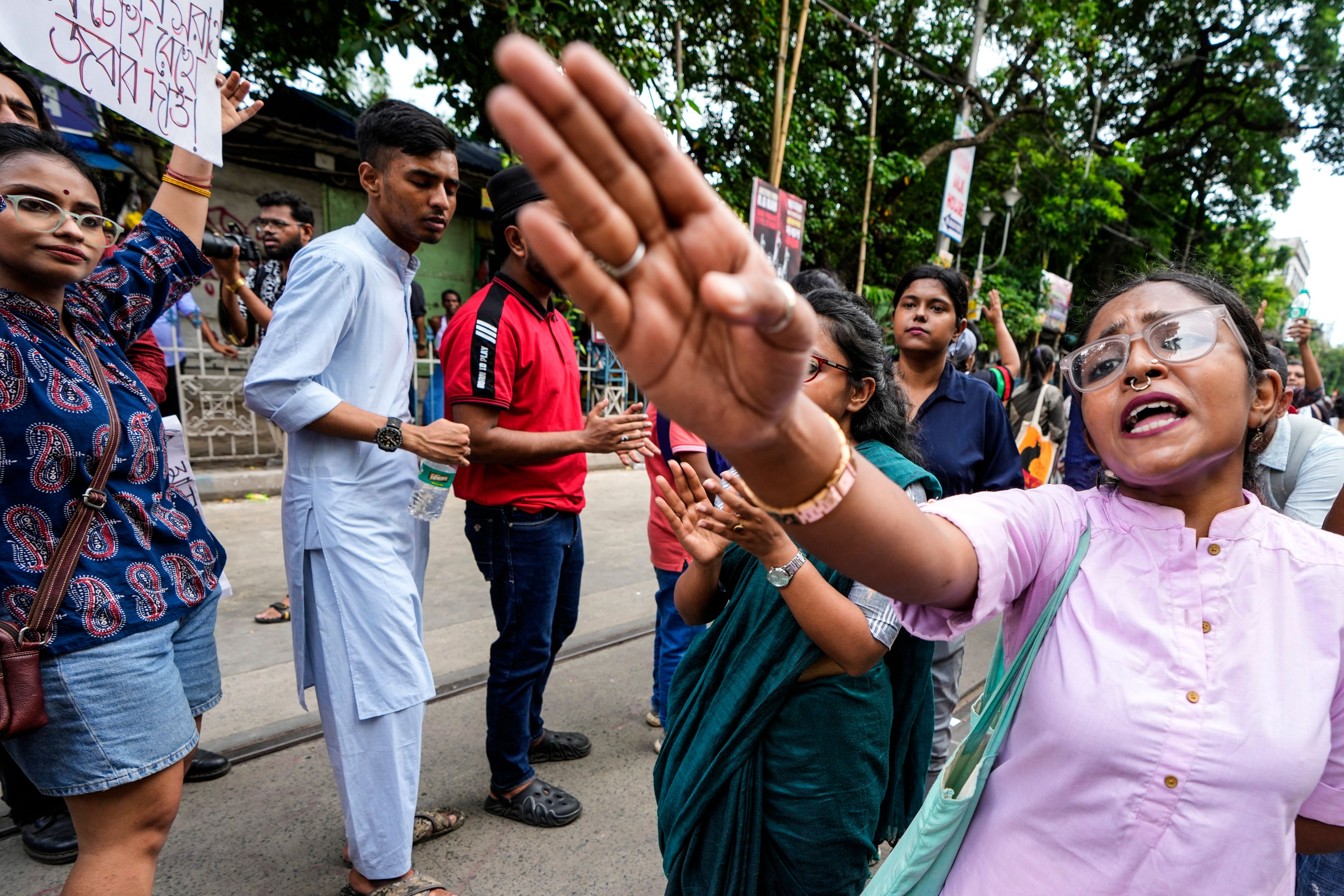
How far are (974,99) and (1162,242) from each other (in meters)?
8.94

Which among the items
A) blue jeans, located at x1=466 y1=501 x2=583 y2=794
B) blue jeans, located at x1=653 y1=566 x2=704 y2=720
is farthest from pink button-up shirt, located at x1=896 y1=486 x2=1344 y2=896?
blue jeans, located at x1=653 y1=566 x2=704 y2=720

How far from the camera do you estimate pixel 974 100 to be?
1096 centimetres

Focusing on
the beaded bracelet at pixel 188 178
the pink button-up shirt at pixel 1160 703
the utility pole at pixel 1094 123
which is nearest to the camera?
the pink button-up shirt at pixel 1160 703

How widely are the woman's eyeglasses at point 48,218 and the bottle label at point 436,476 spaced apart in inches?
35.9

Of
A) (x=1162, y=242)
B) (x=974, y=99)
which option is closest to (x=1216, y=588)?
(x=974, y=99)

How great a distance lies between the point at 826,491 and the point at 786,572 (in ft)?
1.77

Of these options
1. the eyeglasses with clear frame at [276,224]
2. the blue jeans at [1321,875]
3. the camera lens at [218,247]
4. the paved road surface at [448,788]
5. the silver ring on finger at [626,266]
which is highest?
the eyeglasses with clear frame at [276,224]

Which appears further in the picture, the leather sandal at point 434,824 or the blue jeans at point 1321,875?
the leather sandal at point 434,824

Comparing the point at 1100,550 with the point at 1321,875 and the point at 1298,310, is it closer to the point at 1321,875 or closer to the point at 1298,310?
the point at 1321,875

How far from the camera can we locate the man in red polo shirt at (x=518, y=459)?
231 cm

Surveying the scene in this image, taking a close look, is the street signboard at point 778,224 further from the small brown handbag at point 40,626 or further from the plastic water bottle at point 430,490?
the small brown handbag at point 40,626

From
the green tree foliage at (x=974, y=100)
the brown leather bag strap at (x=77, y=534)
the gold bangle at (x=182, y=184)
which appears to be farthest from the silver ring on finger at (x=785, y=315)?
the green tree foliage at (x=974, y=100)

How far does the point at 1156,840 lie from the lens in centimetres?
99

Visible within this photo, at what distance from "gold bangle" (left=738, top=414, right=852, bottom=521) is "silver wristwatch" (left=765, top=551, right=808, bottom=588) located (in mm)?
500
